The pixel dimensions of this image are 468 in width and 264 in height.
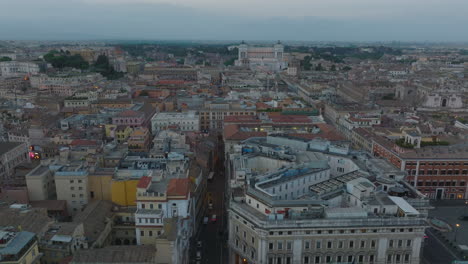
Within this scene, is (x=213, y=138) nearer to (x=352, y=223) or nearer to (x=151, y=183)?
(x=151, y=183)

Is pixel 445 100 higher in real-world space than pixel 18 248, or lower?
higher

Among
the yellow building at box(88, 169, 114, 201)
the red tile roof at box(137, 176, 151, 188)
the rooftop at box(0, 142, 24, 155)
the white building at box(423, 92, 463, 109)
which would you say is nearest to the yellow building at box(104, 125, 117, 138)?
the rooftop at box(0, 142, 24, 155)

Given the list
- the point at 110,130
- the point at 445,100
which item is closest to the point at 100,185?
the point at 110,130

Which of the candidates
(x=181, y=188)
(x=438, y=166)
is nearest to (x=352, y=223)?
(x=181, y=188)

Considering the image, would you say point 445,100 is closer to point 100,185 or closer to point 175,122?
point 175,122

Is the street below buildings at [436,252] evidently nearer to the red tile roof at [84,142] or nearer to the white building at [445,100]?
the red tile roof at [84,142]
